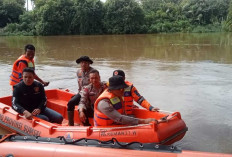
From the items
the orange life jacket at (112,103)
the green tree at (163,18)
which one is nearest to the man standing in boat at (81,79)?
the orange life jacket at (112,103)

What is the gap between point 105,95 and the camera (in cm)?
319

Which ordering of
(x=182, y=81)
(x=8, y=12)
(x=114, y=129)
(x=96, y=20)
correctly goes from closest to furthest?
1. (x=114, y=129)
2. (x=182, y=81)
3. (x=96, y=20)
4. (x=8, y=12)

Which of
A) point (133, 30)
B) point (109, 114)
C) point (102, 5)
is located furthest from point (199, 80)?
point (102, 5)

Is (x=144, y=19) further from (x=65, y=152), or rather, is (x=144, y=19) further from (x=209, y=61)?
(x=65, y=152)

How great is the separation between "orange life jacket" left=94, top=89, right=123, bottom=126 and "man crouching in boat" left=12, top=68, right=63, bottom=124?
1.07m

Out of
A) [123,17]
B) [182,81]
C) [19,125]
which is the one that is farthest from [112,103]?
[123,17]

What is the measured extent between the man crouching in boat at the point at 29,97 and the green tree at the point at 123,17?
27822 mm

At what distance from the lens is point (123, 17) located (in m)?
31.6

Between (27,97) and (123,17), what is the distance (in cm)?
2861

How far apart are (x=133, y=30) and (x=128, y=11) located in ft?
7.17

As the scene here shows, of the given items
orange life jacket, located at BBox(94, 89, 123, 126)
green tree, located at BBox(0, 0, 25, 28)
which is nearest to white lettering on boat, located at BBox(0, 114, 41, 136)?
orange life jacket, located at BBox(94, 89, 123, 126)

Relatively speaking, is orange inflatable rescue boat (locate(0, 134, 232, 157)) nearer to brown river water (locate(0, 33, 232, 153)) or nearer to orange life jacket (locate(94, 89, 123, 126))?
orange life jacket (locate(94, 89, 123, 126))

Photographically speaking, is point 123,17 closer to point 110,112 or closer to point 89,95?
point 89,95

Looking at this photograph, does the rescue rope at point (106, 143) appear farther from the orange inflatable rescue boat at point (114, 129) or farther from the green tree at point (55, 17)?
the green tree at point (55, 17)
